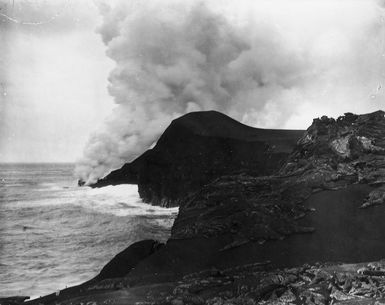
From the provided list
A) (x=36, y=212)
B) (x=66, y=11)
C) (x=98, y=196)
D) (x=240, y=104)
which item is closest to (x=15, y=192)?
(x=36, y=212)

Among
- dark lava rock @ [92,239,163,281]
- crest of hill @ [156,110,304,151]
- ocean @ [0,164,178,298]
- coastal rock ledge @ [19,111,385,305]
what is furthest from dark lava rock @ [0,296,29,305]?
crest of hill @ [156,110,304,151]

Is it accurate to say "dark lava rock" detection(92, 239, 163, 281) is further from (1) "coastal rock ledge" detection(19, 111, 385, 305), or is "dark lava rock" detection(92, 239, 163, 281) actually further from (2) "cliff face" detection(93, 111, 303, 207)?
(2) "cliff face" detection(93, 111, 303, 207)

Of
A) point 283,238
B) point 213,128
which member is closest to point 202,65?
point 213,128

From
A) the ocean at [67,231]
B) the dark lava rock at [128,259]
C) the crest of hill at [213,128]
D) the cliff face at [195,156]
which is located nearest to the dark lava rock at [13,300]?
the ocean at [67,231]

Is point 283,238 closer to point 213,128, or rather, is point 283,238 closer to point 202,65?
point 213,128

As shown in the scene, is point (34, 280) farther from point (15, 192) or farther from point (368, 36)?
point (368, 36)

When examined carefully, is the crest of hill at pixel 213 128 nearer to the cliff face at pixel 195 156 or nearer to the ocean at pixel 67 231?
the cliff face at pixel 195 156
